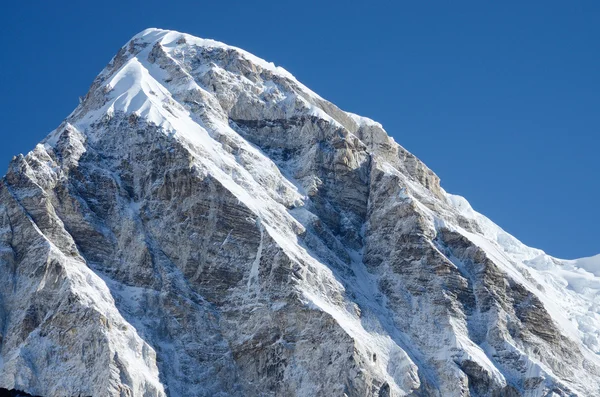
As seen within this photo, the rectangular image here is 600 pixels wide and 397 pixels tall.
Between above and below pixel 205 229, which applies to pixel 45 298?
below

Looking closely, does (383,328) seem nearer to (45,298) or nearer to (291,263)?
(291,263)

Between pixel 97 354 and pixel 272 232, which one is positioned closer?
pixel 97 354

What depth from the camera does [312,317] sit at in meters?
187

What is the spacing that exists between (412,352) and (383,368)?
8420 millimetres

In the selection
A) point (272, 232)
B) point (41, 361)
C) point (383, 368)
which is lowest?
point (41, 361)

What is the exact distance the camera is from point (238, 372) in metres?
186

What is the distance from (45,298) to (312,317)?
30.8 m

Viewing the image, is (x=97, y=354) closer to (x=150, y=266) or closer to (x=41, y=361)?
(x=41, y=361)

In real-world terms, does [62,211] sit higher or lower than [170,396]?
higher

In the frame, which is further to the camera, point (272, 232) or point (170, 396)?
point (272, 232)

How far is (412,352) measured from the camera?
194 metres

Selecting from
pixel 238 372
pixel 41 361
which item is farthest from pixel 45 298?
pixel 238 372

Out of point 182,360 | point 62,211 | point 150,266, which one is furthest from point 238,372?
point 62,211

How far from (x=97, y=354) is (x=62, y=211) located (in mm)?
26765
